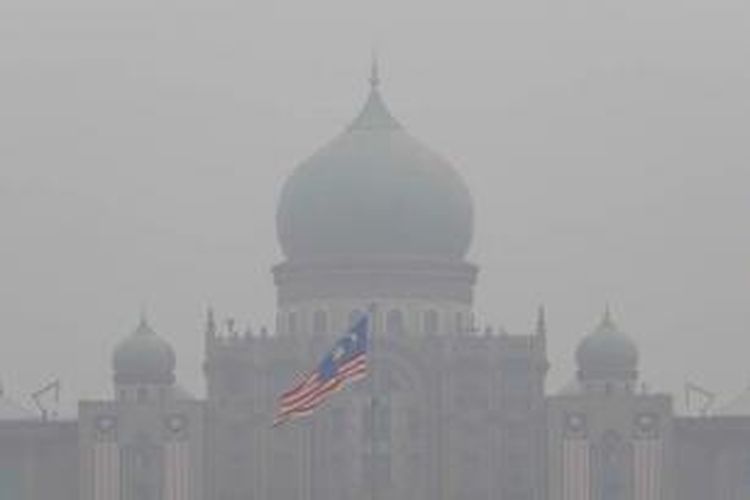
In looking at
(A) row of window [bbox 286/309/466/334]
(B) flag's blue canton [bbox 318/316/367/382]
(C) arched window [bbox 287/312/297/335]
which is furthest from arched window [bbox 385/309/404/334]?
(B) flag's blue canton [bbox 318/316/367/382]

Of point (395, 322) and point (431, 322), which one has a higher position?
point (431, 322)

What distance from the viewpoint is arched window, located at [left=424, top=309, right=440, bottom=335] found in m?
152

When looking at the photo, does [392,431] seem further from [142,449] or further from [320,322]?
[142,449]

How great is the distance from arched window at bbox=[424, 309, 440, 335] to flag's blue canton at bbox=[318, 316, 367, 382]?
56.7 meters

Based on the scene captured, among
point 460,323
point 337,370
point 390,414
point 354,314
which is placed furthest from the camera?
point 460,323

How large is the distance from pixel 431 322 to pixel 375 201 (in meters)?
6.58

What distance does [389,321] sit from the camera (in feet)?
497

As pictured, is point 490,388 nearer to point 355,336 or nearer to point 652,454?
point 652,454

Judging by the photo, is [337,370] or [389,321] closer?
[337,370]

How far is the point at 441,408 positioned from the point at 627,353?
9.44m

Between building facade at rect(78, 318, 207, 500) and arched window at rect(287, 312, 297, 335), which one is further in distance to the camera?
arched window at rect(287, 312, 297, 335)

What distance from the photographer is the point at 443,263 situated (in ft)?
505

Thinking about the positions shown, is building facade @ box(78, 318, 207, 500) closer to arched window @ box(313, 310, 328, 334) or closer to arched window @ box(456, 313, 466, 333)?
arched window @ box(313, 310, 328, 334)

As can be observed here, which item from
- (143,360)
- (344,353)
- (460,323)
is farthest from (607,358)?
(344,353)
